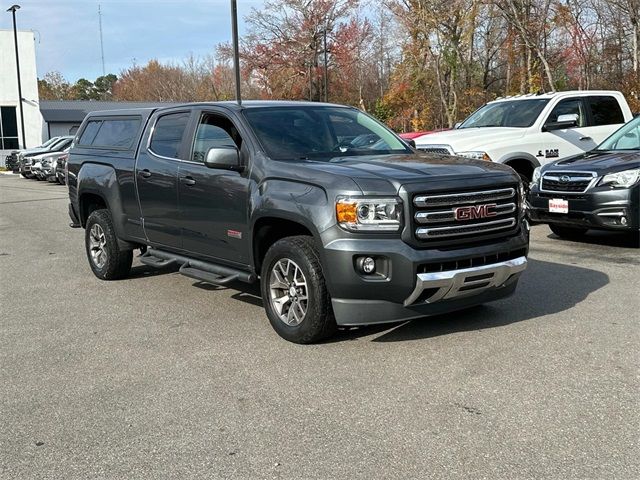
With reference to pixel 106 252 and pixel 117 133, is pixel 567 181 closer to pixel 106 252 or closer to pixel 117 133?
pixel 117 133

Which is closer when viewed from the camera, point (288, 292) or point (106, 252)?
point (288, 292)

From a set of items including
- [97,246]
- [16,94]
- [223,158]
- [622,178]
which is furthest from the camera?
[16,94]

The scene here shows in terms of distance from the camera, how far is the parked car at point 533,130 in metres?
10.2

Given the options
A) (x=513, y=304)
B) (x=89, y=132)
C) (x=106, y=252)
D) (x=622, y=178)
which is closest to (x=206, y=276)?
(x=106, y=252)

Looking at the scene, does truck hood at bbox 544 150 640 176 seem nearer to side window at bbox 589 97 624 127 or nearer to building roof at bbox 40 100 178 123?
side window at bbox 589 97 624 127

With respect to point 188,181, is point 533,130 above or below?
above

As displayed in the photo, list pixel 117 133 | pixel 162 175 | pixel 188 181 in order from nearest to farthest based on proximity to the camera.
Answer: pixel 188 181 < pixel 162 175 < pixel 117 133

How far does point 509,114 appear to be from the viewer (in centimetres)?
1135

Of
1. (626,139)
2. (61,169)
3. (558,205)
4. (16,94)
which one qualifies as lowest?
(558,205)

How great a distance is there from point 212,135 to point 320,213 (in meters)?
1.81

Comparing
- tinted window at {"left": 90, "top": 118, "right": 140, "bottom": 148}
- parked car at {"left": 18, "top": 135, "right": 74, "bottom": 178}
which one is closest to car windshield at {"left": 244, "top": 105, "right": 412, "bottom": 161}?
tinted window at {"left": 90, "top": 118, "right": 140, "bottom": 148}

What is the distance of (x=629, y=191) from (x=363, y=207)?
15.4 ft

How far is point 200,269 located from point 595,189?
4.97 m

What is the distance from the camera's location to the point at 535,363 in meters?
4.46
